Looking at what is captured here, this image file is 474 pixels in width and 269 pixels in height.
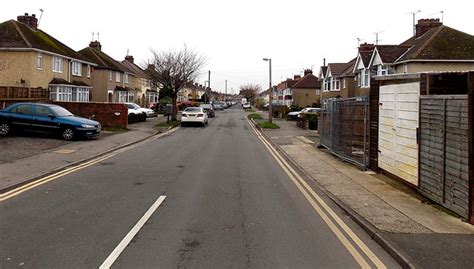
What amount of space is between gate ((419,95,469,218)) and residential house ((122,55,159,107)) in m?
58.1

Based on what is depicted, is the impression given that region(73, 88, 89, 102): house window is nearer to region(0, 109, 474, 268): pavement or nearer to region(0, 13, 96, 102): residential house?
region(0, 13, 96, 102): residential house

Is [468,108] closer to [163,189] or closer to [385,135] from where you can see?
[385,135]

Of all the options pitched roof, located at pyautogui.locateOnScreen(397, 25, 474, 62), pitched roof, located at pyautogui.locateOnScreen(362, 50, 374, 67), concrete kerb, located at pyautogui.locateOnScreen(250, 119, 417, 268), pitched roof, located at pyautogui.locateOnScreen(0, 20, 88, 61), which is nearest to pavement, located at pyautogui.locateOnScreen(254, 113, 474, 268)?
concrete kerb, located at pyautogui.locateOnScreen(250, 119, 417, 268)

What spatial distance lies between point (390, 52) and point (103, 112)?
23767 mm

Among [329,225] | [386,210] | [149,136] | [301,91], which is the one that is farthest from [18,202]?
[301,91]

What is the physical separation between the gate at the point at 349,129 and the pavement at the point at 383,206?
0.41 m

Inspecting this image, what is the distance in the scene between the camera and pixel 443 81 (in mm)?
8812

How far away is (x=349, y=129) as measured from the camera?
1431 centimetres

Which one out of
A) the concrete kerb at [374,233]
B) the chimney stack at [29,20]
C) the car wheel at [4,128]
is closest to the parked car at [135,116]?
the car wheel at [4,128]

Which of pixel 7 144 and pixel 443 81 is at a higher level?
pixel 443 81

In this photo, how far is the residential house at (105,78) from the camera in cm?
5034

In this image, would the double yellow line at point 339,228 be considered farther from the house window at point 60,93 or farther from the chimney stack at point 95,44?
the chimney stack at point 95,44

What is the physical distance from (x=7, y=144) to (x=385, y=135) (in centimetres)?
1352

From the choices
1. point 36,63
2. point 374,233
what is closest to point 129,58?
point 36,63
